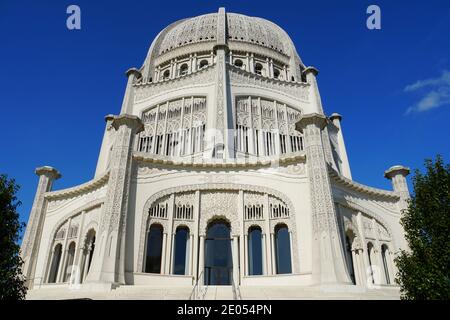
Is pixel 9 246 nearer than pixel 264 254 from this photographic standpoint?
Yes

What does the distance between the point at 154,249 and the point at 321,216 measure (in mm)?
8223

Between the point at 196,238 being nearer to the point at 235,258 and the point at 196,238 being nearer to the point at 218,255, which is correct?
the point at 218,255

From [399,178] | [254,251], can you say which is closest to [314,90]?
[399,178]

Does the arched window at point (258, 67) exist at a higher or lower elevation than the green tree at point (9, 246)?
higher

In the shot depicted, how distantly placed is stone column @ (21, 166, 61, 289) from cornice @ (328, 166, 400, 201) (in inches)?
692

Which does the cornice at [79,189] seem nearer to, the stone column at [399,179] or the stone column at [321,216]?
the stone column at [321,216]

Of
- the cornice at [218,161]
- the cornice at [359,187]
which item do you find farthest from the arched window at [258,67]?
the cornice at [218,161]

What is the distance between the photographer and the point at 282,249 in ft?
57.5

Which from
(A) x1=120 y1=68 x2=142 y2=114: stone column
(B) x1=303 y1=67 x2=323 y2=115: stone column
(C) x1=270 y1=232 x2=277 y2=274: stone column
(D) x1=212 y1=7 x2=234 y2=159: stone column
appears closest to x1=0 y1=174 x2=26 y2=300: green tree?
(C) x1=270 y1=232 x2=277 y2=274: stone column

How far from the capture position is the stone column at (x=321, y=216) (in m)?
14.9

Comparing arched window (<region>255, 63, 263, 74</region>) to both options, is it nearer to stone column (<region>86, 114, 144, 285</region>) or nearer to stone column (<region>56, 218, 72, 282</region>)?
stone column (<region>86, 114, 144, 285</region>)

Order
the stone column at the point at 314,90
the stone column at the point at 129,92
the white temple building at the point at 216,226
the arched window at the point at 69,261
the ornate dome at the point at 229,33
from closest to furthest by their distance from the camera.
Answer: the white temple building at the point at 216,226
the arched window at the point at 69,261
the stone column at the point at 314,90
the stone column at the point at 129,92
the ornate dome at the point at 229,33

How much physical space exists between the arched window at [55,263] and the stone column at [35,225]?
3.29ft

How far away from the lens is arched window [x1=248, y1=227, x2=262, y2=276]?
56.1 feet
